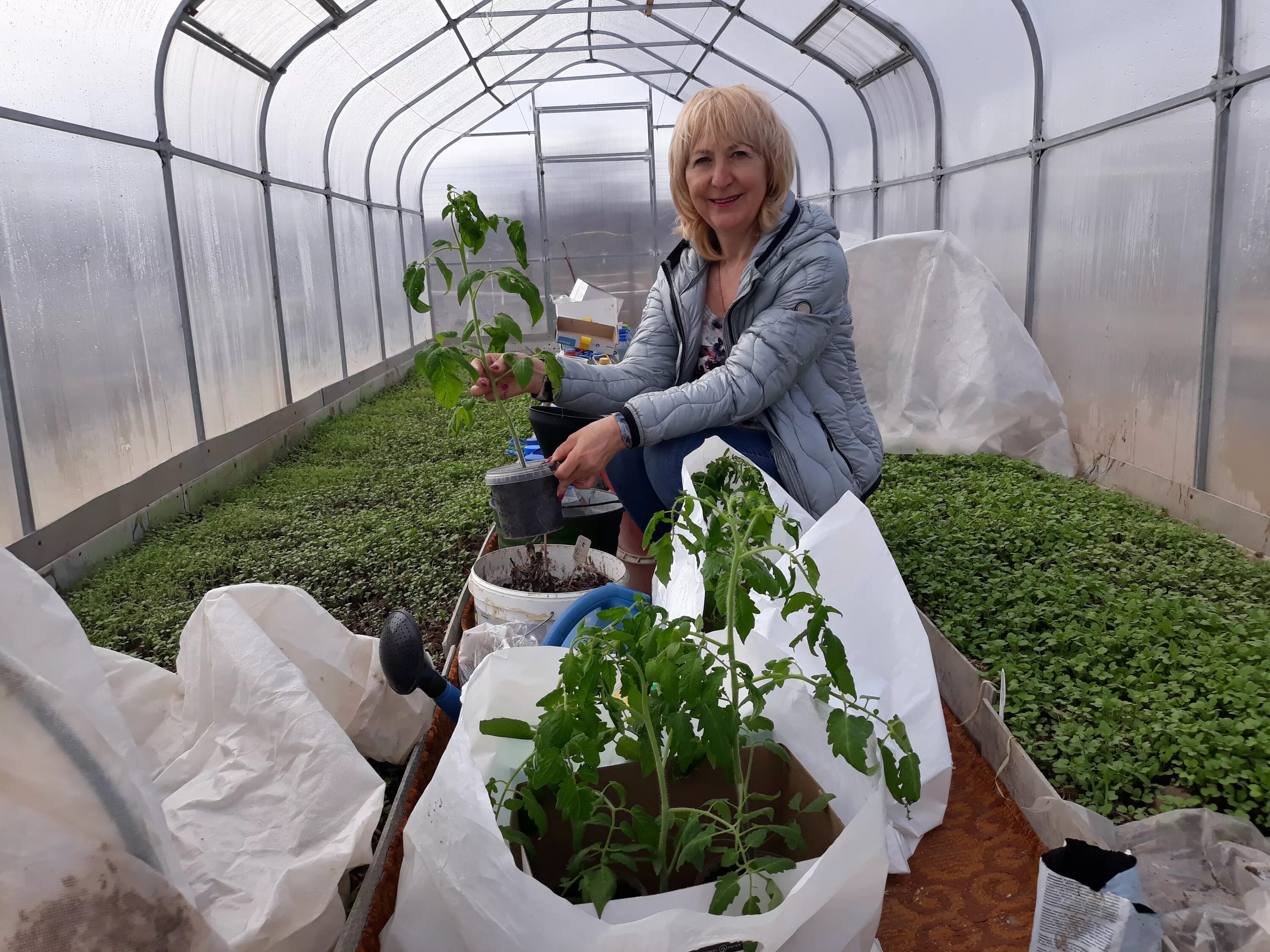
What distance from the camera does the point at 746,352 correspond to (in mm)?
2488

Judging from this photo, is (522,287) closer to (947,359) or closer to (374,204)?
(947,359)

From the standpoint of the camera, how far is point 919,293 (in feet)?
18.1

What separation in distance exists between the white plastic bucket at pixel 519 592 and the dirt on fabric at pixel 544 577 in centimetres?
1

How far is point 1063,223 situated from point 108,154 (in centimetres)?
547

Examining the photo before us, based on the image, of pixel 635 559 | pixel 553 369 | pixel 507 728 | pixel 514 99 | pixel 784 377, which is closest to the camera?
pixel 507 728

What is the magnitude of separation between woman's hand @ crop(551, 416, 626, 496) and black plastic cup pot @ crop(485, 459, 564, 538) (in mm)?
121

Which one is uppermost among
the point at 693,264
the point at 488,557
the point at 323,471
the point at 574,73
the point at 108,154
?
the point at 574,73

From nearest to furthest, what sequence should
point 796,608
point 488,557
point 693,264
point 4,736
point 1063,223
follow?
point 4,736
point 796,608
point 488,557
point 693,264
point 1063,223

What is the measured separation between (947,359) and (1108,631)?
308 cm

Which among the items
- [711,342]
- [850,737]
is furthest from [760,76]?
[850,737]

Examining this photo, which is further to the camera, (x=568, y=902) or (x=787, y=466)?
(x=787, y=466)

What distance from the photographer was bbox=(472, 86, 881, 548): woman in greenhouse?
247 cm

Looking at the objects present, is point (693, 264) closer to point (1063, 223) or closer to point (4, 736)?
point (4, 736)

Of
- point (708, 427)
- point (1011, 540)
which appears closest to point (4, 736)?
point (708, 427)
